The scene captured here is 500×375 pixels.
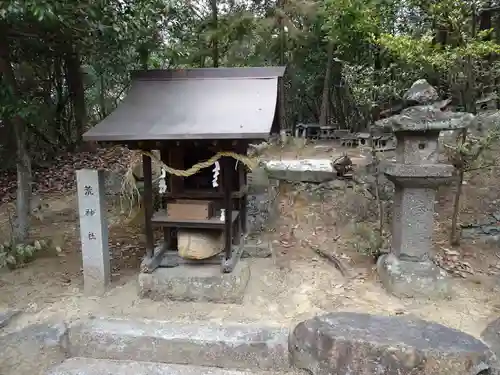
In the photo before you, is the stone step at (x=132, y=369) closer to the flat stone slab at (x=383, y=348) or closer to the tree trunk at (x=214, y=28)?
the flat stone slab at (x=383, y=348)

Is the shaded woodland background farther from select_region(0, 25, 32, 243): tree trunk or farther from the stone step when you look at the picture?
the stone step

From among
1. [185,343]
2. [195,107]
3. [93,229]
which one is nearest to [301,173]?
[195,107]

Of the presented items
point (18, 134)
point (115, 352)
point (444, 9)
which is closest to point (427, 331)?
point (115, 352)

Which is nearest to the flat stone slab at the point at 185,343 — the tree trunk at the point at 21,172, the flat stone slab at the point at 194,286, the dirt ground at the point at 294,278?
the dirt ground at the point at 294,278

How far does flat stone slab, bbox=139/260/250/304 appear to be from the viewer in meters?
4.72

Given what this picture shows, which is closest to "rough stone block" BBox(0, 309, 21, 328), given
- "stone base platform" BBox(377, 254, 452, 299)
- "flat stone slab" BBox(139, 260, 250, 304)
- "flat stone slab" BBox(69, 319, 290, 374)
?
"flat stone slab" BBox(69, 319, 290, 374)

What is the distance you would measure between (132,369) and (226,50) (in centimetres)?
1038

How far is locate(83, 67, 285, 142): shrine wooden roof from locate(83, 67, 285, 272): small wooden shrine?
0.01 m

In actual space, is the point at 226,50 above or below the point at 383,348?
above

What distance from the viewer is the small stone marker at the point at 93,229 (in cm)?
475

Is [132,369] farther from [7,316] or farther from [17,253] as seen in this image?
[17,253]

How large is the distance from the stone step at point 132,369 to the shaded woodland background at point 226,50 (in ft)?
8.99

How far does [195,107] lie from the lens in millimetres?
4527

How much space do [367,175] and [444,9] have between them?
3.26m
